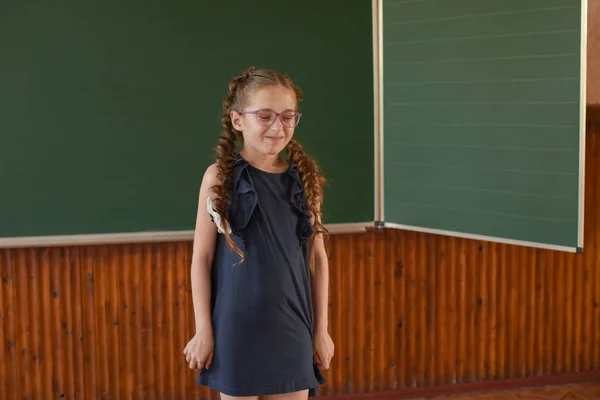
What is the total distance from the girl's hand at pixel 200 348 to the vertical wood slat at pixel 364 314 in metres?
1.44

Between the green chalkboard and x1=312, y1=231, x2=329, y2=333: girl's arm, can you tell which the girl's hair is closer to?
x1=312, y1=231, x2=329, y2=333: girl's arm

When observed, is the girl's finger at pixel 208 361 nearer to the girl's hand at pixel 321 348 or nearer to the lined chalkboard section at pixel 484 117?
the girl's hand at pixel 321 348

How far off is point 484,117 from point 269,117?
1.38m

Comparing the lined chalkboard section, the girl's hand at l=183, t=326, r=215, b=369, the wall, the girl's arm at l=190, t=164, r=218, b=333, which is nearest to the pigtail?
the girl's arm at l=190, t=164, r=218, b=333

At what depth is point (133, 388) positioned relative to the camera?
3.42 meters

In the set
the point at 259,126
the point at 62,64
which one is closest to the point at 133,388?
the point at 62,64

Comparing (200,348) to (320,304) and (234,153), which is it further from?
(234,153)

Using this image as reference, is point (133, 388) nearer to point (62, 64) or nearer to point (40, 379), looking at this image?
point (40, 379)

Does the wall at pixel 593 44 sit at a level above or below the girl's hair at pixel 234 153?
above

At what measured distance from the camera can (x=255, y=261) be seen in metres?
1.93

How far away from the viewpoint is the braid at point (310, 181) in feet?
6.62

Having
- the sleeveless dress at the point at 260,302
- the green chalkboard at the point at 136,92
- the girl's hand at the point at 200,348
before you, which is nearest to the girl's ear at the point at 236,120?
the sleeveless dress at the point at 260,302

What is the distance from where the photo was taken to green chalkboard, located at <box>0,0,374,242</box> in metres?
3.08

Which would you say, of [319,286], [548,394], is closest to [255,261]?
[319,286]
